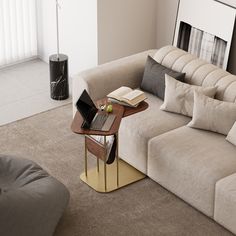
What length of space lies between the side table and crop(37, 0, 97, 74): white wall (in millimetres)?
1420

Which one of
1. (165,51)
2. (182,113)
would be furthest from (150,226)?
(165,51)

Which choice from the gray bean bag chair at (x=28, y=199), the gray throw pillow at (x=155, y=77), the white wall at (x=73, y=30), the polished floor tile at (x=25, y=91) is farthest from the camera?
the white wall at (x=73, y=30)

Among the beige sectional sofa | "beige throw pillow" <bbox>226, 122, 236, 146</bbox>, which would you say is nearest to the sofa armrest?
the beige sectional sofa

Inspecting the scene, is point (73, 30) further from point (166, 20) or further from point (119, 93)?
point (119, 93)

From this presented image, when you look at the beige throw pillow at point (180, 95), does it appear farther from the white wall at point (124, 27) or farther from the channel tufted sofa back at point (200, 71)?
the white wall at point (124, 27)

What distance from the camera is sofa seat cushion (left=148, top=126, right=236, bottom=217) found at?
4547 millimetres

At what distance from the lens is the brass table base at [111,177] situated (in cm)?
503

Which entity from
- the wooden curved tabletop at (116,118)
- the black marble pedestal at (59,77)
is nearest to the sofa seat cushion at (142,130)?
the wooden curved tabletop at (116,118)

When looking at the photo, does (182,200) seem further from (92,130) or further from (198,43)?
(198,43)

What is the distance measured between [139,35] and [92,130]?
2.28 meters

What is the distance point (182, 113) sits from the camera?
17.0ft

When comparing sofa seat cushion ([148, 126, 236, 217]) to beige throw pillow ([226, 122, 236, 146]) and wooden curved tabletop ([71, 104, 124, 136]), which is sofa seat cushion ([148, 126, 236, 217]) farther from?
wooden curved tabletop ([71, 104, 124, 136])

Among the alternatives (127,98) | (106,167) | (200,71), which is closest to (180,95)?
(200,71)

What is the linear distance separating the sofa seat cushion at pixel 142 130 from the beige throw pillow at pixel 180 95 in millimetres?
69
